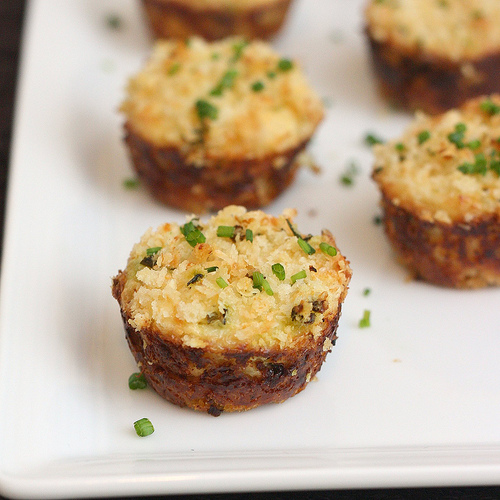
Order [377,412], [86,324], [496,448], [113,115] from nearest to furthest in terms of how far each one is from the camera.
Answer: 1. [496,448]
2. [377,412]
3. [86,324]
4. [113,115]

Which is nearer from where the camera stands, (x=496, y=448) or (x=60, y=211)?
(x=496, y=448)

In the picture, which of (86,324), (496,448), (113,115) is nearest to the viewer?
(496,448)

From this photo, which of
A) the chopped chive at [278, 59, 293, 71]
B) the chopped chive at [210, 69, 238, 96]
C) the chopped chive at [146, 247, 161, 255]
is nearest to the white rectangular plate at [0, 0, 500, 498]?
the chopped chive at [146, 247, 161, 255]

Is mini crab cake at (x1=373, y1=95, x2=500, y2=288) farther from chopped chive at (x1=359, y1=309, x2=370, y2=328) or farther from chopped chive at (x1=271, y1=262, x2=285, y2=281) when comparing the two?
chopped chive at (x1=271, y1=262, x2=285, y2=281)

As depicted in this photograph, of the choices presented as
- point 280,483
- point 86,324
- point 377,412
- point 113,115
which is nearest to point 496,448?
point 377,412

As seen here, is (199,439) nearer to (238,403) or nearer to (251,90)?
(238,403)

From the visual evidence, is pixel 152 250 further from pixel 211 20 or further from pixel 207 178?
pixel 211 20

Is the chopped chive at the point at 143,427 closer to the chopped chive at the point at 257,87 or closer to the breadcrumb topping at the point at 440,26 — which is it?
the chopped chive at the point at 257,87
